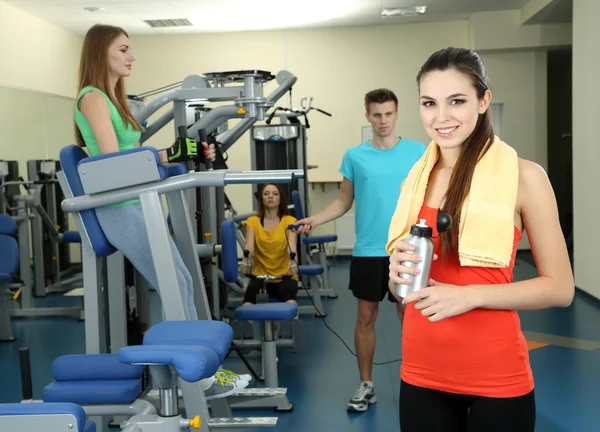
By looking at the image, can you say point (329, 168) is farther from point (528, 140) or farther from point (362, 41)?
point (528, 140)

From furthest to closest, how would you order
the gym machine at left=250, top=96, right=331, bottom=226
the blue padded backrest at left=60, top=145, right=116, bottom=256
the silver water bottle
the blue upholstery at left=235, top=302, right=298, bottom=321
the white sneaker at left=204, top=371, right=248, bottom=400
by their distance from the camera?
1. the gym machine at left=250, top=96, right=331, bottom=226
2. the blue upholstery at left=235, top=302, right=298, bottom=321
3. the blue padded backrest at left=60, top=145, right=116, bottom=256
4. the white sneaker at left=204, top=371, right=248, bottom=400
5. the silver water bottle

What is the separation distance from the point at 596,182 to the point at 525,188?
4393 millimetres

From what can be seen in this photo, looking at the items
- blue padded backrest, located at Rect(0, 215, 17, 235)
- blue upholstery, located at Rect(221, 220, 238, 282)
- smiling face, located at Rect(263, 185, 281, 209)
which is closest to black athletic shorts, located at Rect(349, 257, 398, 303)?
blue upholstery, located at Rect(221, 220, 238, 282)

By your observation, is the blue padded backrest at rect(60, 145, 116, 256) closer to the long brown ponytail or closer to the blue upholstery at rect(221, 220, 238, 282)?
the blue upholstery at rect(221, 220, 238, 282)

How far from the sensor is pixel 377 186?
2936 millimetres

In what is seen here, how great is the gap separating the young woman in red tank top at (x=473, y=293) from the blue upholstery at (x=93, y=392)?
108 centimetres

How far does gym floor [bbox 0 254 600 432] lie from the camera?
305 cm

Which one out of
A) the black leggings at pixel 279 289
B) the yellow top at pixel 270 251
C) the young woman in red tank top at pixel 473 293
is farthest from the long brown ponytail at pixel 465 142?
the yellow top at pixel 270 251

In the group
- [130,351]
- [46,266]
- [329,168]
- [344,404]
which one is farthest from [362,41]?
[130,351]

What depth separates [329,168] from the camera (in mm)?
8367

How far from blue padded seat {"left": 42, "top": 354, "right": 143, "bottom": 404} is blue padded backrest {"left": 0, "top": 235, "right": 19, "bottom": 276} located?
8.36ft

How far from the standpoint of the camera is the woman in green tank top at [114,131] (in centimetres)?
244

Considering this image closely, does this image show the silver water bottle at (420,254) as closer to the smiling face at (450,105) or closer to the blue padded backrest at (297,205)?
the smiling face at (450,105)

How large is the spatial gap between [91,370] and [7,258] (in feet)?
8.67
